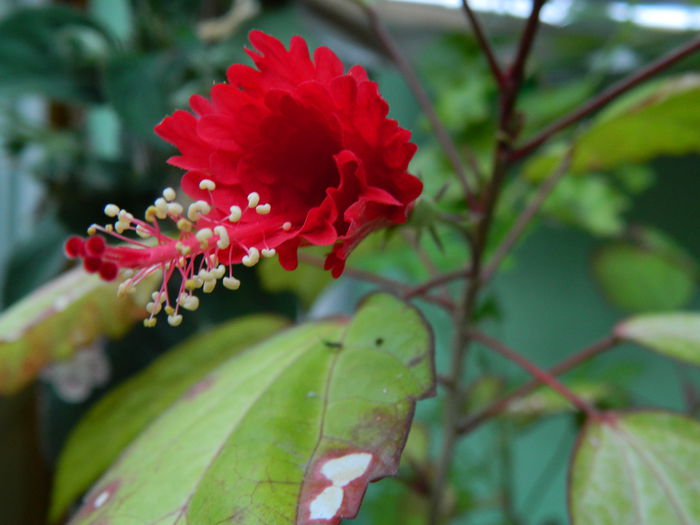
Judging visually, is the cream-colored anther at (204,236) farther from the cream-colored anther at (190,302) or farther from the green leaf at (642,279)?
the green leaf at (642,279)

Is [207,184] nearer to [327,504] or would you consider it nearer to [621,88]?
[327,504]

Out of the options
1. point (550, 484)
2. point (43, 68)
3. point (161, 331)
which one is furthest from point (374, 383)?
point (550, 484)

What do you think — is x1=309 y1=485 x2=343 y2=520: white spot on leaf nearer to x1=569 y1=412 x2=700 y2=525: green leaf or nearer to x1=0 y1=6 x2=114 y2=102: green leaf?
x1=569 y1=412 x2=700 y2=525: green leaf

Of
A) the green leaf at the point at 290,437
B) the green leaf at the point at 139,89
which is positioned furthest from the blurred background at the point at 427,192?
the green leaf at the point at 290,437

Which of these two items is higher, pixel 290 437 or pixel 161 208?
pixel 161 208

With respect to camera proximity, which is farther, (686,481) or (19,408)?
(19,408)

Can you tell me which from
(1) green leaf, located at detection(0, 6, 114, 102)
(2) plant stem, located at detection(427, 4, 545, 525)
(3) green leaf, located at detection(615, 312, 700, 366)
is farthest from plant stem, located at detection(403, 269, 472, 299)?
(1) green leaf, located at detection(0, 6, 114, 102)

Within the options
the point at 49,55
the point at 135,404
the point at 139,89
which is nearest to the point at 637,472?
the point at 135,404

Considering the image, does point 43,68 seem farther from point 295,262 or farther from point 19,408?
point 295,262
